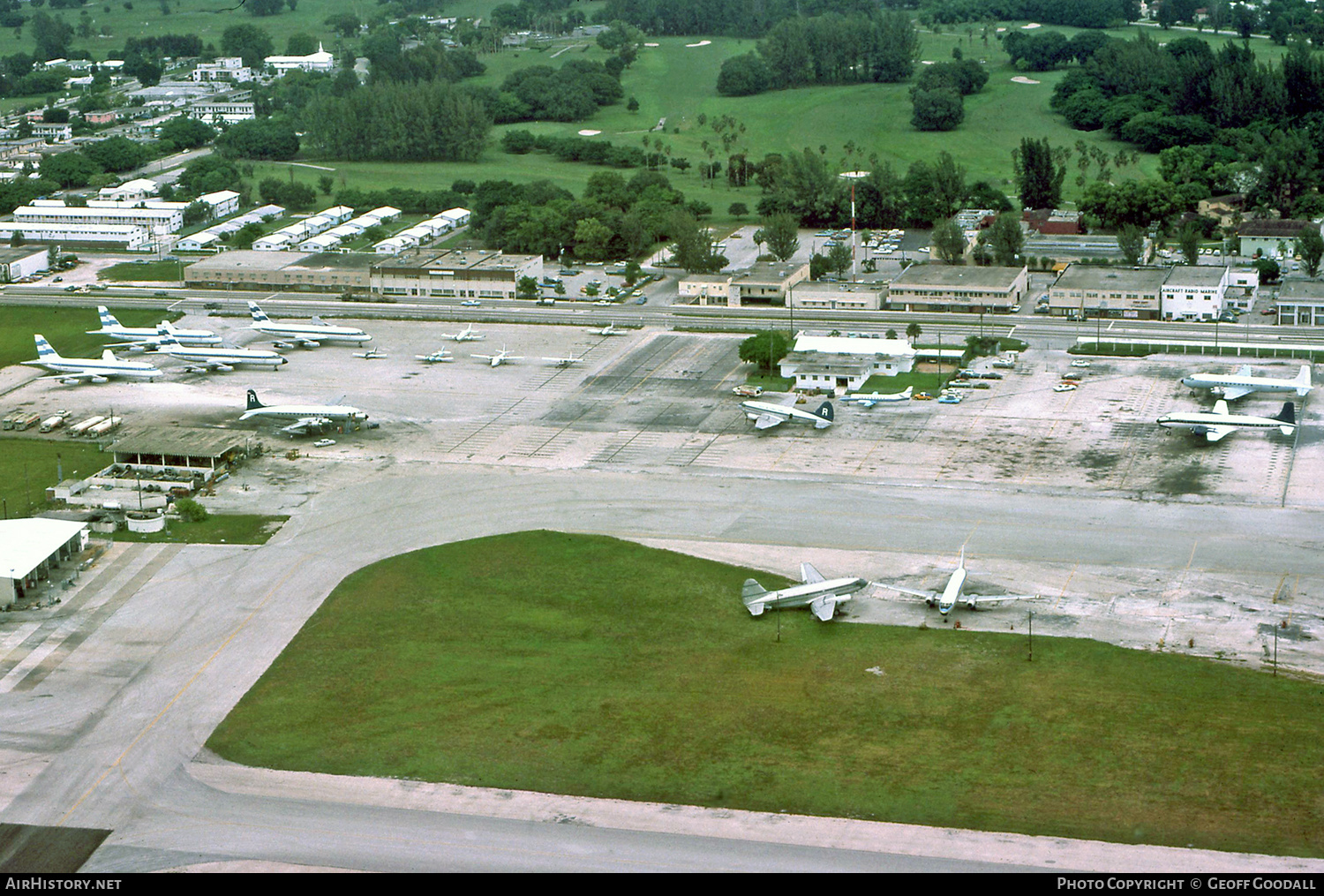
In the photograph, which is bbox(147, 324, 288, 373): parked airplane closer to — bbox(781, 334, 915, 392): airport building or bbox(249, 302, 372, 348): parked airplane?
bbox(249, 302, 372, 348): parked airplane

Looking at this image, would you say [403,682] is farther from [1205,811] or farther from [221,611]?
[1205,811]

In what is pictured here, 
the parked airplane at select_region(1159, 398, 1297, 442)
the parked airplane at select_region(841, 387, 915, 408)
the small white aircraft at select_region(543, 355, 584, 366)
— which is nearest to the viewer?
the parked airplane at select_region(1159, 398, 1297, 442)

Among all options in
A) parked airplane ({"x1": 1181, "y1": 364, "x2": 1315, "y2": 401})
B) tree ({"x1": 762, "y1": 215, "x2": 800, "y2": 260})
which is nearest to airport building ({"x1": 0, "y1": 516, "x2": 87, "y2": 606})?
parked airplane ({"x1": 1181, "y1": 364, "x2": 1315, "y2": 401})

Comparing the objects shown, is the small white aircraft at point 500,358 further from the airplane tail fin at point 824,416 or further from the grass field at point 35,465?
the grass field at point 35,465

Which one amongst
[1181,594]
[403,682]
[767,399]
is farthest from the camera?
[767,399]

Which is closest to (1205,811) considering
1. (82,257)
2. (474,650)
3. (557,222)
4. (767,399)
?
(474,650)

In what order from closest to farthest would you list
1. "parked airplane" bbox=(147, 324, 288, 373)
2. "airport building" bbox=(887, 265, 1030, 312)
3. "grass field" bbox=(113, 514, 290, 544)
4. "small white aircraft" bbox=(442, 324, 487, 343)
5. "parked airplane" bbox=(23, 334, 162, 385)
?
"grass field" bbox=(113, 514, 290, 544) < "parked airplane" bbox=(23, 334, 162, 385) < "parked airplane" bbox=(147, 324, 288, 373) < "small white aircraft" bbox=(442, 324, 487, 343) < "airport building" bbox=(887, 265, 1030, 312)
